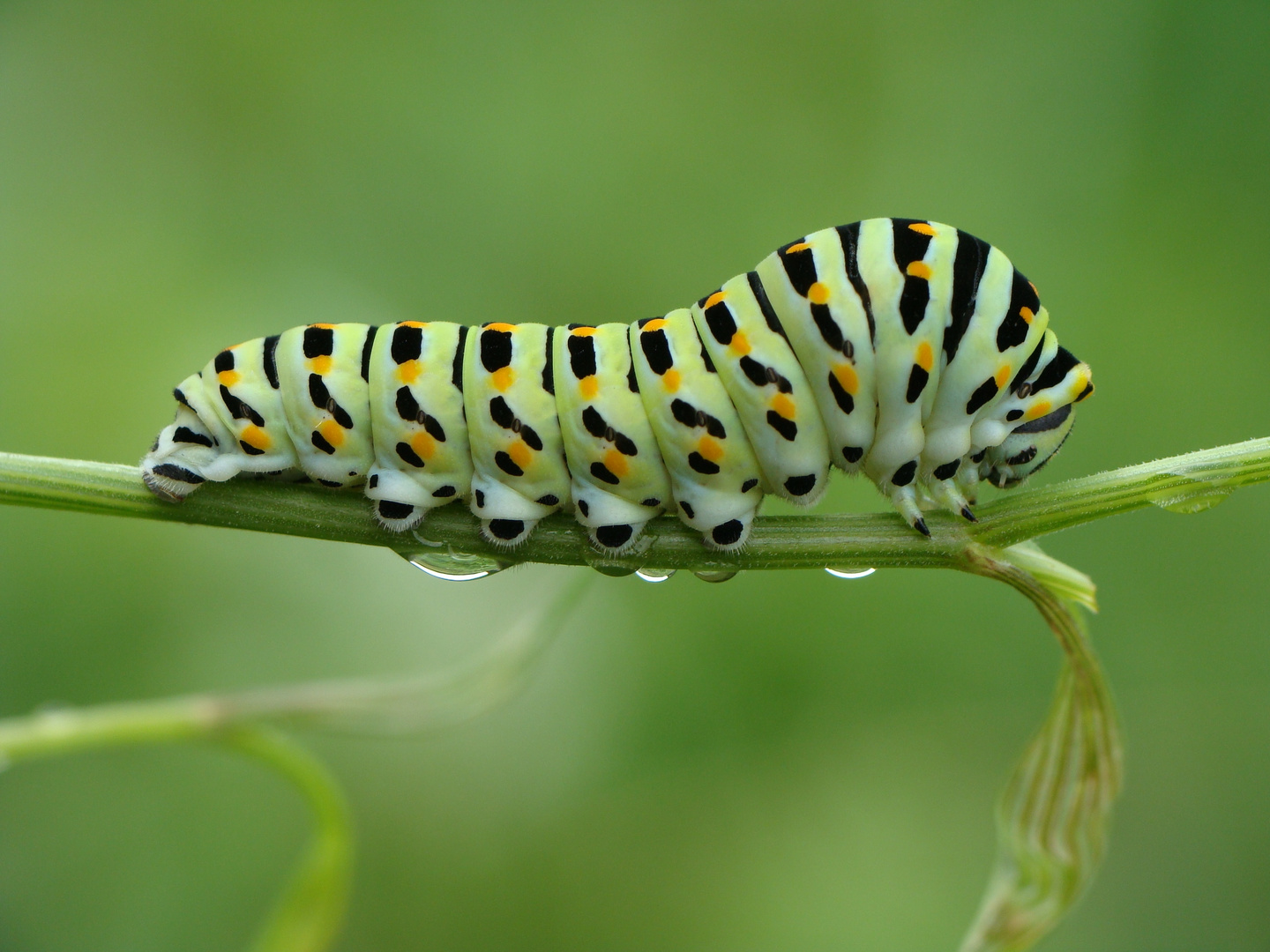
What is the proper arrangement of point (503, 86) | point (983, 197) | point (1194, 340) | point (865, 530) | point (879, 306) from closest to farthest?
1. point (865, 530)
2. point (879, 306)
3. point (1194, 340)
4. point (983, 197)
5. point (503, 86)

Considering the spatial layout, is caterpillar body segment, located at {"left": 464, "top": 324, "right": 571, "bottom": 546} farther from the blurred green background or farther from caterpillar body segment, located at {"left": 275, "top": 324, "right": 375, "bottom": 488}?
the blurred green background

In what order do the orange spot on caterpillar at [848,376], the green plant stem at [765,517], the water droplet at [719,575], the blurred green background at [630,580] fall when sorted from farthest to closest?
the blurred green background at [630,580] → the orange spot on caterpillar at [848,376] → the water droplet at [719,575] → the green plant stem at [765,517]

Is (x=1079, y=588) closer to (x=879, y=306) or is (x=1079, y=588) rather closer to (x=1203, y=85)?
(x=879, y=306)

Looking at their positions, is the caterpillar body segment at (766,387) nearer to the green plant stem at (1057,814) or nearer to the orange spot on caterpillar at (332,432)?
the green plant stem at (1057,814)

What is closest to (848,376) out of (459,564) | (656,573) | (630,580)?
(656,573)

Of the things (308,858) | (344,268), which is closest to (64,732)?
(308,858)

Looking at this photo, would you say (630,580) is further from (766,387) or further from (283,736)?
(766,387)

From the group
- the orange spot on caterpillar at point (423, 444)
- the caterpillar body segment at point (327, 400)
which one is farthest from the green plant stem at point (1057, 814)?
the caterpillar body segment at point (327, 400)
